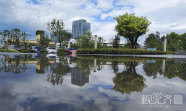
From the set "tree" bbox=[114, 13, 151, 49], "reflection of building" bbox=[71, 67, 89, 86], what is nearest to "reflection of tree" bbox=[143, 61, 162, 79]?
"reflection of building" bbox=[71, 67, 89, 86]

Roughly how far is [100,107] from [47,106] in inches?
28.1

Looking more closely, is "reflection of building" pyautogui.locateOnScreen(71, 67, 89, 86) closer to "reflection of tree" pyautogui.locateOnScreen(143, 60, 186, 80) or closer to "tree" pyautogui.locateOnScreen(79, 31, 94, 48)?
"reflection of tree" pyautogui.locateOnScreen(143, 60, 186, 80)

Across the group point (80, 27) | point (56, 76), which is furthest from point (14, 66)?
point (80, 27)

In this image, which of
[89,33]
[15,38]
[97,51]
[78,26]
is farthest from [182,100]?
[78,26]

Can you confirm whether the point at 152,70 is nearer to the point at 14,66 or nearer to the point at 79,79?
the point at 79,79

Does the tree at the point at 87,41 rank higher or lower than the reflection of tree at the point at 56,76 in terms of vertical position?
higher

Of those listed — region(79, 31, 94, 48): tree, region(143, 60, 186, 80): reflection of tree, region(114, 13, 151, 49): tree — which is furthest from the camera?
region(79, 31, 94, 48): tree

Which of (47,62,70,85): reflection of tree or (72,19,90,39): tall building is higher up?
(72,19,90,39): tall building

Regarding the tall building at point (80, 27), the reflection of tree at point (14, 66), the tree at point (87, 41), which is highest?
the tall building at point (80, 27)

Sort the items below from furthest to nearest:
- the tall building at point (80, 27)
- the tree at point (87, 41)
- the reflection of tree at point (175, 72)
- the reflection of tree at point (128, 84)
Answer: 1. the tall building at point (80, 27)
2. the tree at point (87, 41)
3. the reflection of tree at point (175, 72)
4. the reflection of tree at point (128, 84)

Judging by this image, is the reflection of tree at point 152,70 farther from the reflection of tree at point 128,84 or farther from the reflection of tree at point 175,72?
the reflection of tree at point 128,84

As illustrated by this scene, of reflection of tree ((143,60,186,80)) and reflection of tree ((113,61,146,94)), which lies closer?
reflection of tree ((113,61,146,94))

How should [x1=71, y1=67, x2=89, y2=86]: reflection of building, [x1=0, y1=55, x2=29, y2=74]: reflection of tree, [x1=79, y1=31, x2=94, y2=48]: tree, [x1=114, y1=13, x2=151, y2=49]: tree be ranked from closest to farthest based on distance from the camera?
[x1=71, y1=67, x2=89, y2=86]: reflection of building → [x1=0, y1=55, x2=29, y2=74]: reflection of tree → [x1=114, y1=13, x2=151, y2=49]: tree → [x1=79, y1=31, x2=94, y2=48]: tree

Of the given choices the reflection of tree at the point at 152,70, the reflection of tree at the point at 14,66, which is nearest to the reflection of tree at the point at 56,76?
the reflection of tree at the point at 14,66
